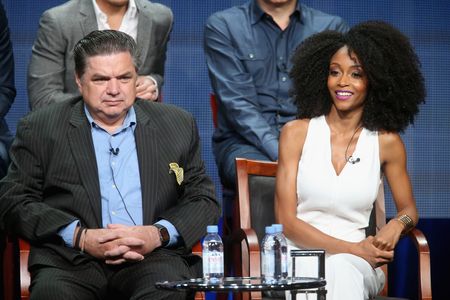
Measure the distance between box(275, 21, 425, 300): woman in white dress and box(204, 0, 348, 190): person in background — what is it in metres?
0.52

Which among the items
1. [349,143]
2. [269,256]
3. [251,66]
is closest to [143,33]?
[251,66]

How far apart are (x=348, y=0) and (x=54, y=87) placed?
6.71 feet

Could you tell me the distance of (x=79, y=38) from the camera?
5148 mm

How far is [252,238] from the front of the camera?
4.29m

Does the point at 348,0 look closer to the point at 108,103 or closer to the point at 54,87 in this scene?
the point at 54,87

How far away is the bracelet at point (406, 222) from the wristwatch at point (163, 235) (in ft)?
3.17

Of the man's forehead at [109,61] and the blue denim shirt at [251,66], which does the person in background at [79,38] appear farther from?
the man's forehead at [109,61]

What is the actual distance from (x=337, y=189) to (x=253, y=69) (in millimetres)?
1066

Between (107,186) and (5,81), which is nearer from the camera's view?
(107,186)

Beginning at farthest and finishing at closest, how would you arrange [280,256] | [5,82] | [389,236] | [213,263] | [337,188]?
[5,82], [337,188], [389,236], [280,256], [213,263]

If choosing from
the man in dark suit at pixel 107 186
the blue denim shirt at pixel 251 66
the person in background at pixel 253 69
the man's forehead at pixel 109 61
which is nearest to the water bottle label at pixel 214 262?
the man in dark suit at pixel 107 186

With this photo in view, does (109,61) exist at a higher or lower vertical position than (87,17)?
lower

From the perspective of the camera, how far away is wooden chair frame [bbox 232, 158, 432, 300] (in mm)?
4227

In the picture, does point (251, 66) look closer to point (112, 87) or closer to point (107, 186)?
point (112, 87)
